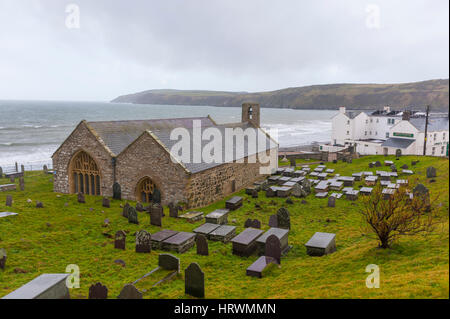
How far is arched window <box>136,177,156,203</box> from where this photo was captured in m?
24.0

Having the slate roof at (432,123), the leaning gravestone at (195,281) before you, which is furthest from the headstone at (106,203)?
the slate roof at (432,123)

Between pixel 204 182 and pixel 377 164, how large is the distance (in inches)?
946

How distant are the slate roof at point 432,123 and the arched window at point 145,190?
1876 inches

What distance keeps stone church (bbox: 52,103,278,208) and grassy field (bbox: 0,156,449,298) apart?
2.88m

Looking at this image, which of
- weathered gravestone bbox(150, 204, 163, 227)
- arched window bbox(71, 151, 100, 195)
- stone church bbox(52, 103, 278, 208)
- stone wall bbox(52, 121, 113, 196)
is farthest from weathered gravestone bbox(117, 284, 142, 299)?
arched window bbox(71, 151, 100, 195)

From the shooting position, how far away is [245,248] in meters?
14.4

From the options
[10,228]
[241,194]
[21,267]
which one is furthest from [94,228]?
[241,194]

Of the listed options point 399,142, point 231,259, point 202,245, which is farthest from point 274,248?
point 399,142

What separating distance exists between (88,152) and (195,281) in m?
19.3

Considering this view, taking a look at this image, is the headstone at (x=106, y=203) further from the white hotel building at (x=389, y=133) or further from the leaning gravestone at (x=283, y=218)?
the white hotel building at (x=389, y=133)

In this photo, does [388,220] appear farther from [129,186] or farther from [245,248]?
[129,186]

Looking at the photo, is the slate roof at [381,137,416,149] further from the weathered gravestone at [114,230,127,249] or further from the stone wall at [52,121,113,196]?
the weathered gravestone at [114,230,127,249]

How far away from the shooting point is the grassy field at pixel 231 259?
30.7ft

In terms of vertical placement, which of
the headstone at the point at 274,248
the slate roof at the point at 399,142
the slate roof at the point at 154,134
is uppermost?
the slate roof at the point at 154,134
